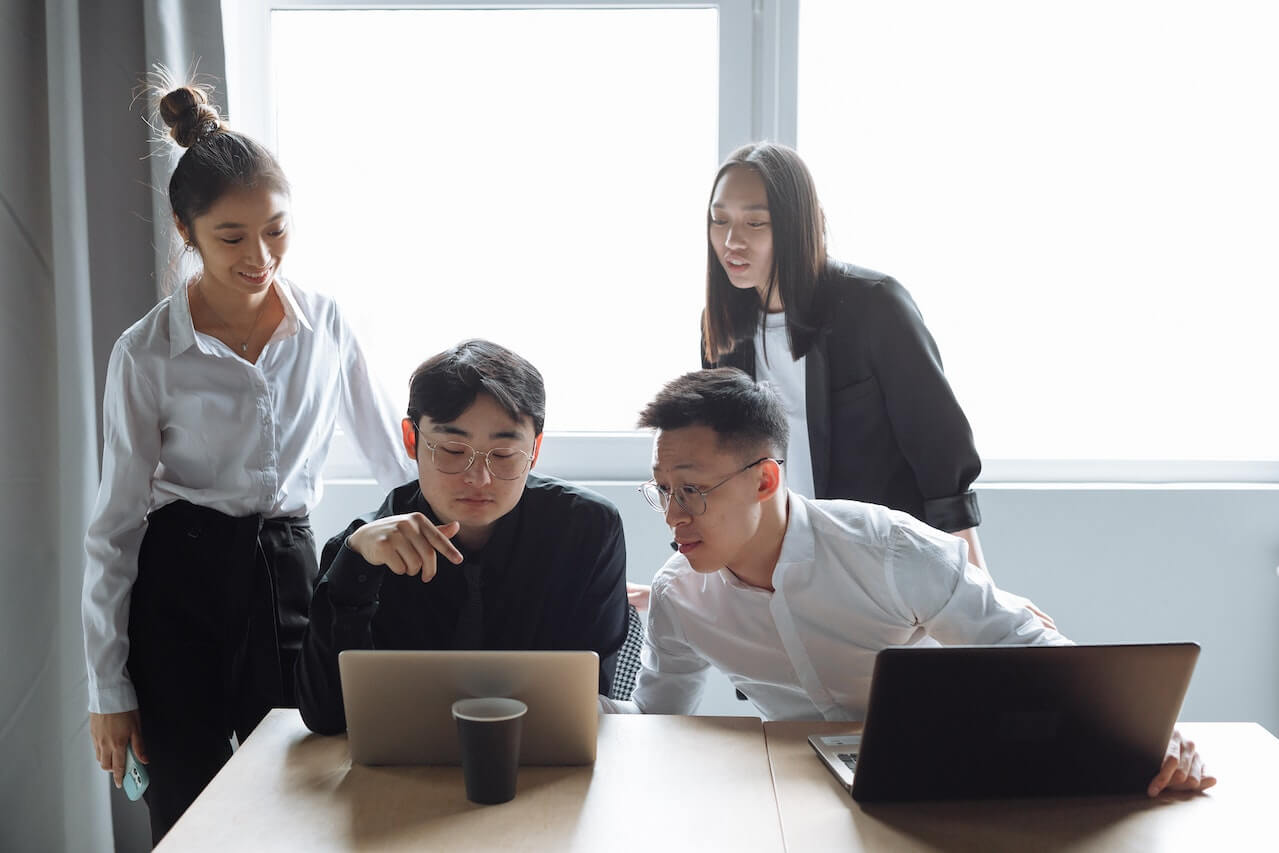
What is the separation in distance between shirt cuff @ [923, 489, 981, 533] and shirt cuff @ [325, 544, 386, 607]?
3.33ft

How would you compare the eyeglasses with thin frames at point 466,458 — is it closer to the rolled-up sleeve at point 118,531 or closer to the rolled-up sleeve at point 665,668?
the rolled-up sleeve at point 665,668

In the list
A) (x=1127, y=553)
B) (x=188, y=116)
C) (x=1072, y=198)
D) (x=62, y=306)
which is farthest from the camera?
(x=1072, y=198)

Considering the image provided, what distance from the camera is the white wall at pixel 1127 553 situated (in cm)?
261

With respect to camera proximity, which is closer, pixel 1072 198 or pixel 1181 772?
pixel 1181 772

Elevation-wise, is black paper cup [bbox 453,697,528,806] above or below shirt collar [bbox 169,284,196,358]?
below

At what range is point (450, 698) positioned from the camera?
123 centimetres

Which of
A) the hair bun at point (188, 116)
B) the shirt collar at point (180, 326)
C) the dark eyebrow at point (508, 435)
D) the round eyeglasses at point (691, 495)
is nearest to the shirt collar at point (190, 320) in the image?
the shirt collar at point (180, 326)

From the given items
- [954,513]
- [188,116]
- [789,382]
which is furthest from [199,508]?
[954,513]

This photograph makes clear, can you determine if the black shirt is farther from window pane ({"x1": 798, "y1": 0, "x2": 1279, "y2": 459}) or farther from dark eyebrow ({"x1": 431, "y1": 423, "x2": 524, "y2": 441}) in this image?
window pane ({"x1": 798, "y1": 0, "x2": 1279, "y2": 459})

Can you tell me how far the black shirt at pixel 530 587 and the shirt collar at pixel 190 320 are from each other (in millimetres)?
365

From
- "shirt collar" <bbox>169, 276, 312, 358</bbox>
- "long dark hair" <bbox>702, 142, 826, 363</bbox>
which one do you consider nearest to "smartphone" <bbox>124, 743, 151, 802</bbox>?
"shirt collar" <bbox>169, 276, 312, 358</bbox>

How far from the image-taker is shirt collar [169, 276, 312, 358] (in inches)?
67.6

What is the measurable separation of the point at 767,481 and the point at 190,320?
3.21 feet

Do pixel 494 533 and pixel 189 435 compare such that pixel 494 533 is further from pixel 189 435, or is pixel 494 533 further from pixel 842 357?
pixel 842 357
